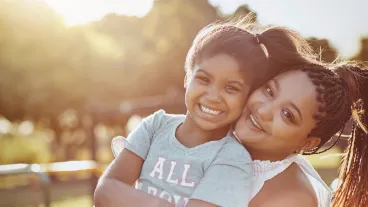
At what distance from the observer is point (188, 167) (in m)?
2.16

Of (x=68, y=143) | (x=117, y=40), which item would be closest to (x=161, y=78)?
(x=117, y=40)

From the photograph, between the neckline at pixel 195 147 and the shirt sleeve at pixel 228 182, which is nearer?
the shirt sleeve at pixel 228 182

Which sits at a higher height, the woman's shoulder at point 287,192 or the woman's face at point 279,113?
the woman's face at point 279,113

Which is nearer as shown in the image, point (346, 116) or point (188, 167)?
point (188, 167)

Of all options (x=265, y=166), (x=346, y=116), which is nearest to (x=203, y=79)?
(x=265, y=166)

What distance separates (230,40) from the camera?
2195 mm

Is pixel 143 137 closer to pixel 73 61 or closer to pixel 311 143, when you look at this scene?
Answer: pixel 311 143

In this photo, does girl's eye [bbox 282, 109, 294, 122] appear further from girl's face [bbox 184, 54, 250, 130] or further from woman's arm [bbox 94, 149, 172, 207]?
woman's arm [bbox 94, 149, 172, 207]

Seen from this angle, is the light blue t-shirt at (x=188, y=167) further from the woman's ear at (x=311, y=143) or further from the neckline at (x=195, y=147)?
the woman's ear at (x=311, y=143)

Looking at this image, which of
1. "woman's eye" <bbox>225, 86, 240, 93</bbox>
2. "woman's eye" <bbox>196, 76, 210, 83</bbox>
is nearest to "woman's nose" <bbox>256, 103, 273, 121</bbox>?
"woman's eye" <bbox>225, 86, 240, 93</bbox>

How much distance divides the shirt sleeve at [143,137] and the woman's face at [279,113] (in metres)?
0.41

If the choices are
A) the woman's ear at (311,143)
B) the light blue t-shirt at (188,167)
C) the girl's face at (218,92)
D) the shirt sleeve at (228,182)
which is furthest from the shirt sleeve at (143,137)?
the woman's ear at (311,143)

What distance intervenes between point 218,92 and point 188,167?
322 millimetres

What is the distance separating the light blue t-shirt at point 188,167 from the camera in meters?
2.02
